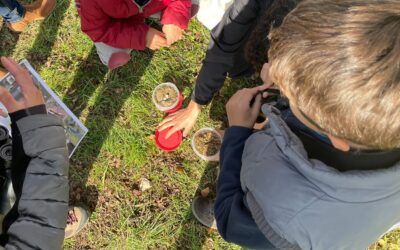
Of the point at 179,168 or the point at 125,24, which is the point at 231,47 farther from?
the point at 179,168

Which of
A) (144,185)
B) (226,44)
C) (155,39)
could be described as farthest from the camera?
(144,185)

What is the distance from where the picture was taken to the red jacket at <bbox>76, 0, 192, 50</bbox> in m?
2.52

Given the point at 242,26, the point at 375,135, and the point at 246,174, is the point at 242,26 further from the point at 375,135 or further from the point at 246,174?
the point at 375,135

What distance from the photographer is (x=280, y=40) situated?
1390 millimetres

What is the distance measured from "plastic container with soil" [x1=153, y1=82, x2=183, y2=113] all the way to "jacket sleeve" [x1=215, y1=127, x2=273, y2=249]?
1.07 metres

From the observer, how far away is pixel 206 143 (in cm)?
304

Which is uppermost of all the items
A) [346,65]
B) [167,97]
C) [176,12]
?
[346,65]

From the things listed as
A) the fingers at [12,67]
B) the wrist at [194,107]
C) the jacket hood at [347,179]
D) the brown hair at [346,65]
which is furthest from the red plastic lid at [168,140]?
the brown hair at [346,65]

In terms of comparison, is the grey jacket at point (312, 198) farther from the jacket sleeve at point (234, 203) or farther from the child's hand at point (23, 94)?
the child's hand at point (23, 94)

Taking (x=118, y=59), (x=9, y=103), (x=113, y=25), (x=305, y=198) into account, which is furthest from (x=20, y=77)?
(x=305, y=198)

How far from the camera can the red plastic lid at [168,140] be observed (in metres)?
3.08

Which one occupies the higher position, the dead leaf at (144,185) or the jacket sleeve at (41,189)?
the jacket sleeve at (41,189)

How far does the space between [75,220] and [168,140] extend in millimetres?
874

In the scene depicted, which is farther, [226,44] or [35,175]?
[226,44]
